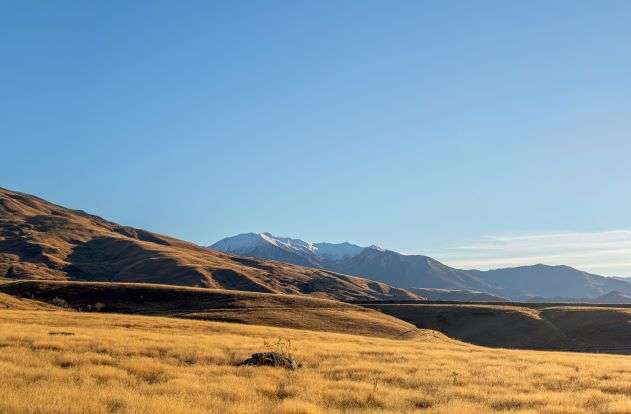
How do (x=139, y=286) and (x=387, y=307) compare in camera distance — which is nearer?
(x=139, y=286)

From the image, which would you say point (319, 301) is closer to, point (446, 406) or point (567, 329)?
point (567, 329)

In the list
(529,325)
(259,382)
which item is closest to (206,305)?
(529,325)

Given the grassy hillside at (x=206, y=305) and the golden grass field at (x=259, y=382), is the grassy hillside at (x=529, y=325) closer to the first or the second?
the grassy hillside at (x=206, y=305)

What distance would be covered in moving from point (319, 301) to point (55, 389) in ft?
253

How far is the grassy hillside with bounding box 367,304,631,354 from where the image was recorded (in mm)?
88938

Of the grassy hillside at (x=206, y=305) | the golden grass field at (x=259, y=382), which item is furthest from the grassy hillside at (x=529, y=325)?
the golden grass field at (x=259, y=382)

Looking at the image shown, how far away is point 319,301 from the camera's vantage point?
91.7 meters

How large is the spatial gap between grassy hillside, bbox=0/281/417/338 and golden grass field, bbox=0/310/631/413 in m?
37.7

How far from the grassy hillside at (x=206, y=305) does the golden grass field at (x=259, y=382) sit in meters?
37.7

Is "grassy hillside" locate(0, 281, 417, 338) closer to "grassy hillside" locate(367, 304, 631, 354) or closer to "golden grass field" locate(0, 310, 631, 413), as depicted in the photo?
"grassy hillside" locate(367, 304, 631, 354)

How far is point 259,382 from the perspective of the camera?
20.1 m

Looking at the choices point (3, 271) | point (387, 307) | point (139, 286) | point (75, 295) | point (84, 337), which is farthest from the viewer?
point (3, 271)

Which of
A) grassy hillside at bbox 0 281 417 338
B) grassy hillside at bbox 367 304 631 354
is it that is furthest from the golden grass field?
grassy hillside at bbox 367 304 631 354

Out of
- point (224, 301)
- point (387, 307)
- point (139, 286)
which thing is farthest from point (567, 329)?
point (139, 286)
